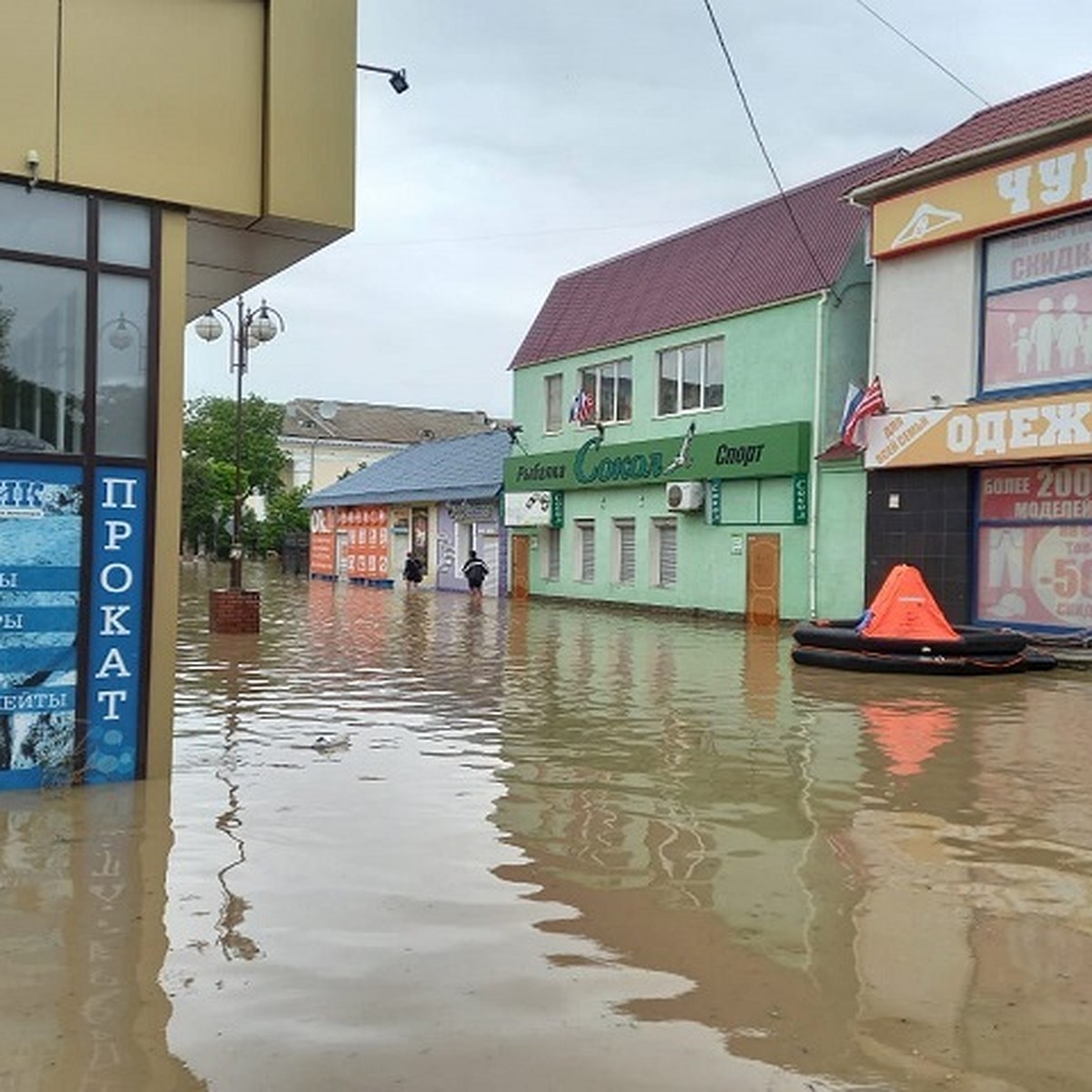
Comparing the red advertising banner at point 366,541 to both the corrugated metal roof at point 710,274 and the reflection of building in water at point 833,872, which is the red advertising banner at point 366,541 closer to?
the corrugated metal roof at point 710,274

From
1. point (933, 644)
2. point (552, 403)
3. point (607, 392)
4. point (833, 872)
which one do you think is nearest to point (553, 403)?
point (552, 403)

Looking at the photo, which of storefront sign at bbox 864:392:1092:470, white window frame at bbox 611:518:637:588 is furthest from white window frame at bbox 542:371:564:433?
storefront sign at bbox 864:392:1092:470

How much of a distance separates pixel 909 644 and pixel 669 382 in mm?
14240

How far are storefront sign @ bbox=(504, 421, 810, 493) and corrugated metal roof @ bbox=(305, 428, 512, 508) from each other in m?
2.35

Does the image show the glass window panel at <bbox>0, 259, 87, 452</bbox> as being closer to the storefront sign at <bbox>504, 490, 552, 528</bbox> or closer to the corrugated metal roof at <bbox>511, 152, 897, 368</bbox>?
the corrugated metal roof at <bbox>511, 152, 897, 368</bbox>

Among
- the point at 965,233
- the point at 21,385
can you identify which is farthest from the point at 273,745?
the point at 965,233

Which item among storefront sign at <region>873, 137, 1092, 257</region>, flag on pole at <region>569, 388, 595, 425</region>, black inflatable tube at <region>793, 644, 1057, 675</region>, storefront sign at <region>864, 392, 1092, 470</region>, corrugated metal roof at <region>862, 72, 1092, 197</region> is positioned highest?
corrugated metal roof at <region>862, 72, 1092, 197</region>

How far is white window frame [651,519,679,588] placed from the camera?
89.8 feet

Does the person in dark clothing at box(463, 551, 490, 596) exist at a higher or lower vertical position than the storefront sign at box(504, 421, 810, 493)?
lower

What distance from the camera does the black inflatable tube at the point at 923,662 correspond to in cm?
1466

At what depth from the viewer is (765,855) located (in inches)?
240

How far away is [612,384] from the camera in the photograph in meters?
30.1

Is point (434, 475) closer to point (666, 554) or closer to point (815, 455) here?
point (666, 554)

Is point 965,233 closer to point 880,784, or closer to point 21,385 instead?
point 880,784
